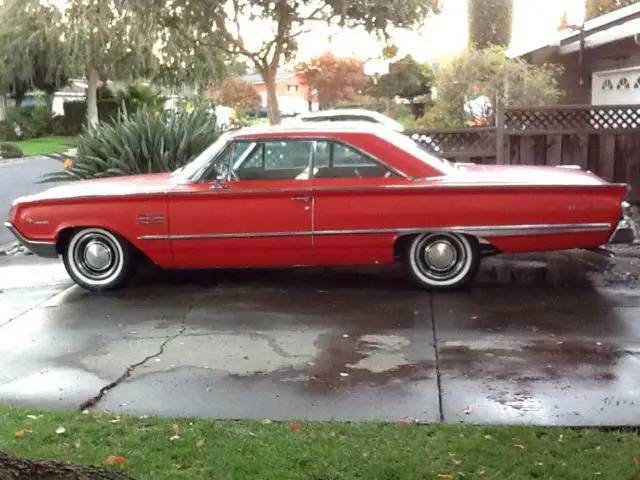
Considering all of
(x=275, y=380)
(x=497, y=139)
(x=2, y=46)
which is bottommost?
(x=275, y=380)

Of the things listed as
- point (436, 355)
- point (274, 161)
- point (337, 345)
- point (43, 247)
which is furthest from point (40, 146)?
point (436, 355)

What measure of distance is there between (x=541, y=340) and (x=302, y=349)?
1767 millimetres

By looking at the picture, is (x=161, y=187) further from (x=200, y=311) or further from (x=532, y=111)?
(x=532, y=111)

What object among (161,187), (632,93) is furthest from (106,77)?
(161,187)

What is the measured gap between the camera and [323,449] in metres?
4.42

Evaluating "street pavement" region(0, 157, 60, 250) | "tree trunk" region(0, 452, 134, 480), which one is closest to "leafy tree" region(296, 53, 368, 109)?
"street pavement" region(0, 157, 60, 250)

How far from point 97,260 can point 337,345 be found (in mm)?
3101

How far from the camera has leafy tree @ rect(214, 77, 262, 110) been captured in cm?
5212

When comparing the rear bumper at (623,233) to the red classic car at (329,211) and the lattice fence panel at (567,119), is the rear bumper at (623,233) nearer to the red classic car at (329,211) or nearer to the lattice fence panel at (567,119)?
the red classic car at (329,211)

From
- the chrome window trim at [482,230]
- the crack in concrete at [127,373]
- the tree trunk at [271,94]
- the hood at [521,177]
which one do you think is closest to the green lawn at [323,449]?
the crack in concrete at [127,373]

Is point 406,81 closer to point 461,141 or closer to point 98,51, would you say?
point 98,51

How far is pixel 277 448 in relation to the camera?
4.46 metres

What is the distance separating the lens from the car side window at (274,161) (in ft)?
27.0

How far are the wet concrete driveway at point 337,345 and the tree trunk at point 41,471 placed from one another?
7.35 feet
